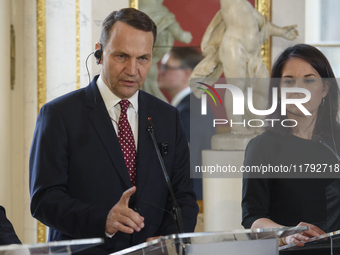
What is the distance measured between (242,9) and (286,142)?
188 centimetres

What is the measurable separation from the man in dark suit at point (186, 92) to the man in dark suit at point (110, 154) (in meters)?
2.32

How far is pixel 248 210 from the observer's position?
1.88 meters

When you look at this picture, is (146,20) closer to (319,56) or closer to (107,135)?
(107,135)

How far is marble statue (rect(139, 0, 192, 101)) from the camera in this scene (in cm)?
420

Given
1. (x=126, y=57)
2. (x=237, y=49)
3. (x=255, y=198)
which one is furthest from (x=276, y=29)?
(x=126, y=57)

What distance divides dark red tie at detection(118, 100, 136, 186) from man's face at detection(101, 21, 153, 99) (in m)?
0.11

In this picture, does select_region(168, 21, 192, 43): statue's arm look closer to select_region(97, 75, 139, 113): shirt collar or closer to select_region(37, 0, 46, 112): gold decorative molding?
select_region(37, 0, 46, 112): gold decorative molding

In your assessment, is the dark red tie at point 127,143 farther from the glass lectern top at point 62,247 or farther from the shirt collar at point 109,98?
the glass lectern top at point 62,247

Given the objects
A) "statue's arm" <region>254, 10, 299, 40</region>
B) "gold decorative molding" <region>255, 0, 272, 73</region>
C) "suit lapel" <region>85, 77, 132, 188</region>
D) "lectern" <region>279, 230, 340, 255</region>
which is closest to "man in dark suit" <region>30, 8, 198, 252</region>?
"suit lapel" <region>85, 77, 132, 188</region>

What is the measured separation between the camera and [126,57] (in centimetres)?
175

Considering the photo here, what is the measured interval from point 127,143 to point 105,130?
0.11 meters

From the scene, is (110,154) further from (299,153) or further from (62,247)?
(299,153)

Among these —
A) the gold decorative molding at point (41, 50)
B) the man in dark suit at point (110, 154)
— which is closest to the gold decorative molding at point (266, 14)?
the gold decorative molding at point (41, 50)

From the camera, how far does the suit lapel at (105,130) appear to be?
1.69m
